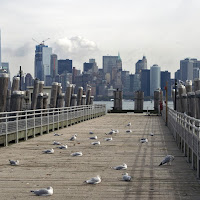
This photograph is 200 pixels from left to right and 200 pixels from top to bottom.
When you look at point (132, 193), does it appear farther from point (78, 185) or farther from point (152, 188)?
point (78, 185)

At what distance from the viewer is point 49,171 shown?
12.1 m

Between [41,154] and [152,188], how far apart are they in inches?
271

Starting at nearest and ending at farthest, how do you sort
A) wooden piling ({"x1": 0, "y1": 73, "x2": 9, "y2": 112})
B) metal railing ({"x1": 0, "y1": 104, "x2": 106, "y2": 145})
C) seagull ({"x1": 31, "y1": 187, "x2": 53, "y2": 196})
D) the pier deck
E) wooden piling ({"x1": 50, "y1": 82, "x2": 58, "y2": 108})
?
seagull ({"x1": 31, "y1": 187, "x2": 53, "y2": 196}) < the pier deck < metal railing ({"x1": 0, "y1": 104, "x2": 106, "y2": 145}) < wooden piling ({"x1": 0, "y1": 73, "x2": 9, "y2": 112}) < wooden piling ({"x1": 50, "y1": 82, "x2": 58, "y2": 108})

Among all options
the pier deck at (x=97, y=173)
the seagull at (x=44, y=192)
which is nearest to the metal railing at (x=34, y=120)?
the pier deck at (x=97, y=173)

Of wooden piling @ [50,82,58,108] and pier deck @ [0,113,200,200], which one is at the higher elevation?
wooden piling @ [50,82,58,108]

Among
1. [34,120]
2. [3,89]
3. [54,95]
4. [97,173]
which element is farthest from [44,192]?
[54,95]

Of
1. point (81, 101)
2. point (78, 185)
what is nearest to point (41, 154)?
point (78, 185)

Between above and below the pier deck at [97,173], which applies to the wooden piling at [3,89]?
above

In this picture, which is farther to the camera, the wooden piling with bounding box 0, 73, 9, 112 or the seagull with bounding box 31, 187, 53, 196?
the wooden piling with bounding box 0, 73, 9, 112

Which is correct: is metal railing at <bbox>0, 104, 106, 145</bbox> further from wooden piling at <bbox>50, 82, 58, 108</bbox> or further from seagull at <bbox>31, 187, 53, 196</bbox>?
seagull at <bbox>31, 187, 53, 196</bbox>

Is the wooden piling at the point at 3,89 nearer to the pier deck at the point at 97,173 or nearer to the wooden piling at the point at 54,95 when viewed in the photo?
the pier deck at the point at 97,173

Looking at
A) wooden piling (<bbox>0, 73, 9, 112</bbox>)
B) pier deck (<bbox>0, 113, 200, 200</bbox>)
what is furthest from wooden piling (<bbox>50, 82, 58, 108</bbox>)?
pier deck (<bbox>0, 113, 200, 200</bbox>)

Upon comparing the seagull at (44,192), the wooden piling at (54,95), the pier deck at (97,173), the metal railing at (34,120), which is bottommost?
the pier deck at (97,173)

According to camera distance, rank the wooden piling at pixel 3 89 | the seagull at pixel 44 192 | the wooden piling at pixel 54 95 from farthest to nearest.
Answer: the wooden piling at pixel 54 95, the wooden piling at pixel 3 89, the seagull at pixel 44 192
